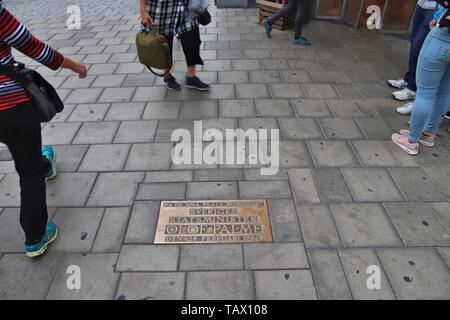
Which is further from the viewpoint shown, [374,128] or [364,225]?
[374,128]

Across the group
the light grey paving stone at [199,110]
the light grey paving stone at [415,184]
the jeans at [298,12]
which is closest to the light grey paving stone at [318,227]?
the light grey paving stone at [415,184]

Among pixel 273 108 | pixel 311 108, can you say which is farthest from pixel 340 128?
pixel 273 108

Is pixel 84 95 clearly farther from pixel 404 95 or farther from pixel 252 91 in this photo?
pixel 404 95

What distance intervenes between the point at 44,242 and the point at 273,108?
2.84 metres

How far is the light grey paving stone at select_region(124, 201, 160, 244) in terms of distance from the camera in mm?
2475

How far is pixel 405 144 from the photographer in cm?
335

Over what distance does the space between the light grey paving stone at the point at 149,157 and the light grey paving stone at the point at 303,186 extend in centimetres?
121

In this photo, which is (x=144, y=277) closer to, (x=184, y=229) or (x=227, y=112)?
(x=184, y=229)

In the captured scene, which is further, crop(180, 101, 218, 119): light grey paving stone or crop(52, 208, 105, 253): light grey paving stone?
crop(180, 101, 218, 119): light grey paving stone

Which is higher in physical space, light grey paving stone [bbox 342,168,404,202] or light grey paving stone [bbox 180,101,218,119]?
light grey paving stone [bbox 342,168,404,202]

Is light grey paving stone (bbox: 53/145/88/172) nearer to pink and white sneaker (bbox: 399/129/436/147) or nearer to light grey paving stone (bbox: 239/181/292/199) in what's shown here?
light grey paving stone (bbox: 239/181/292/199)

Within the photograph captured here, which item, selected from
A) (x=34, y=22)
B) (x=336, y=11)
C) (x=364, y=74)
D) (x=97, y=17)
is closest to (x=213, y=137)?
(x=364, y=74)

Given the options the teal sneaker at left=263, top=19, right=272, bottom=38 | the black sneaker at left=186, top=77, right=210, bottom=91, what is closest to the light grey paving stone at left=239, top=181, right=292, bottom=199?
the black sneaker at left=186, top=77, right=210, bottom=91

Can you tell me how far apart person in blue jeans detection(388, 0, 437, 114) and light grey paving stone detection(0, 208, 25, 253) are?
13.6 feet
